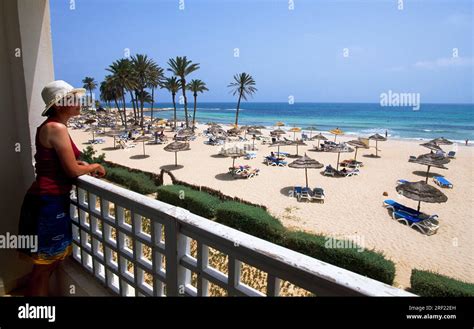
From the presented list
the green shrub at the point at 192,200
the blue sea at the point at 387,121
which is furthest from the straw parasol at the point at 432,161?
the blue sea at the point at 387,121

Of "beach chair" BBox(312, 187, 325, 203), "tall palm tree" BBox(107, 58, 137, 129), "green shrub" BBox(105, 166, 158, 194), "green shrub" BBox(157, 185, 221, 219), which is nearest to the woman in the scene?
"green shrub" BBox(157, 185, 221, 219)

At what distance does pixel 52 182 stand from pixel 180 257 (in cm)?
125

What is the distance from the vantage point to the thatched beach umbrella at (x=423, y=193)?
10477mm

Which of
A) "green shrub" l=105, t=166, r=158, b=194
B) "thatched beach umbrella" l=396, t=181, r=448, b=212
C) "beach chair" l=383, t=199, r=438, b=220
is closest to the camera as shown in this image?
Result: "thatched beach umbrella" l=396, t=181, r=448, b=212

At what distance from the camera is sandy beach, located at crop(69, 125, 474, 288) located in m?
9.45

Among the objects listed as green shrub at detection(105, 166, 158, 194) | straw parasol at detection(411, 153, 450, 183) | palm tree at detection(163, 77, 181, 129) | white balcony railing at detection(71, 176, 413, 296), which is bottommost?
green shrub at detection(105, 166, 158, 194)

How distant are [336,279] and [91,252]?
2455mm

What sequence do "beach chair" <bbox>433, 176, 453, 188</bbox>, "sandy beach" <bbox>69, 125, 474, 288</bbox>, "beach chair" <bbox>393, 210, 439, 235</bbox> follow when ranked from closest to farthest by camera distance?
"sandy beach" <bbox>69, 125, 474, 288</bbox>, "beach chair" <bbox>393, 210, 439, 235</bbox>, "beach chair" <bbox>433, 176, 453, 188</bbox>

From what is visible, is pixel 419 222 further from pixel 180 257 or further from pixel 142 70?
pixel 142 70

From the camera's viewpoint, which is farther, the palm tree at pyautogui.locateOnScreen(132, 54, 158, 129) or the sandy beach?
the palm tree at pyautogui.locateOnScreen(132, 54, 158, 129)

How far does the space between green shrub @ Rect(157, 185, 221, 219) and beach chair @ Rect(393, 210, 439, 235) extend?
7.75 metres

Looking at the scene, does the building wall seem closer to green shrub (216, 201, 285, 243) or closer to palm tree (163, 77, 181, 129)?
green shrub (216, 201, 285, 243)

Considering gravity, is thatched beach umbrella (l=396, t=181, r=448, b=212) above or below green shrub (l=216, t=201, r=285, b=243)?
above
